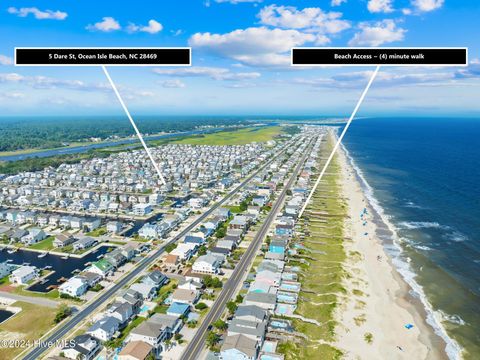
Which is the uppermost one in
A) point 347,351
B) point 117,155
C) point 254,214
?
point 117,155

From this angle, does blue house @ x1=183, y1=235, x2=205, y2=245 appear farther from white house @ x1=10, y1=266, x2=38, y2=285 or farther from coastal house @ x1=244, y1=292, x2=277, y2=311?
white house @ x1=10, y1=266, x2=38, y2=285

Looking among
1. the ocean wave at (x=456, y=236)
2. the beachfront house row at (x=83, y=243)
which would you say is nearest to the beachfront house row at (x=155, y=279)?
the beachfront house row at (x=83, y=243)

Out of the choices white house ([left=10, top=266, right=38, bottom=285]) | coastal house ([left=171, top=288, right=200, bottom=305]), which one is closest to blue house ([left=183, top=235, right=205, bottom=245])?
coastal house ([left=171, top=288, right=200, bottom=305])

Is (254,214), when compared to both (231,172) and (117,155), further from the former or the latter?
(117,155)

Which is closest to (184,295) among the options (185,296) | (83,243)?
(185,296)

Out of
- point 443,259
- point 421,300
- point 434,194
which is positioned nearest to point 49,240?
point 421,300

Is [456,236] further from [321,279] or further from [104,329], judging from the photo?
[104,329]
